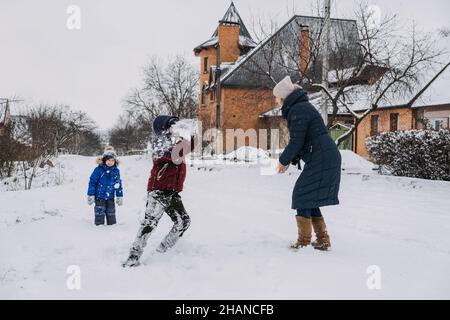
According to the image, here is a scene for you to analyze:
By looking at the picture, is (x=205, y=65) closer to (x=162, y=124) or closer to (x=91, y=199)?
(x=91, y=199)

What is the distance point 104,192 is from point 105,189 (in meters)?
0.05

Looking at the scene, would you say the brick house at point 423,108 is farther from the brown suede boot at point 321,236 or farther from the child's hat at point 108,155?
the brown suede boot at point 321,236

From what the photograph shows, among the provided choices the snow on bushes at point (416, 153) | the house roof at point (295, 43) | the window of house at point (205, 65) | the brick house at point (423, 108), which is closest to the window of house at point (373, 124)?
the brick house at point (423, 108)

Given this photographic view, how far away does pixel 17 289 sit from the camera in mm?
3400

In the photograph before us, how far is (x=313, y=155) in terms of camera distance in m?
4.28

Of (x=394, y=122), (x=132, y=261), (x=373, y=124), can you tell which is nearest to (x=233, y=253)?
(x=132, y=261)

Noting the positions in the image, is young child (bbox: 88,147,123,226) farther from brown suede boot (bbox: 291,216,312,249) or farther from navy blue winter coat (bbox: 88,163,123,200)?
brown suede boot (bbox: 291,216,312,249)

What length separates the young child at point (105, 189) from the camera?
19.9 ft

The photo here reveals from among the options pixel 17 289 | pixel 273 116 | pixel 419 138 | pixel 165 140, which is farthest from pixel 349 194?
pixel 273 116

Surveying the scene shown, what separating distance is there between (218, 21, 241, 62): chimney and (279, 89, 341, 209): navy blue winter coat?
33.9 m

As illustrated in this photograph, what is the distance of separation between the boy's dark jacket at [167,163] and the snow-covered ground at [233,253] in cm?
79

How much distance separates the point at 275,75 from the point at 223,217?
2615 cm

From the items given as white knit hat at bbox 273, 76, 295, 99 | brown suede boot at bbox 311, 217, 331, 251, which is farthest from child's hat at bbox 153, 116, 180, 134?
brown suede boot at bbox 311, 217, 331, 251
